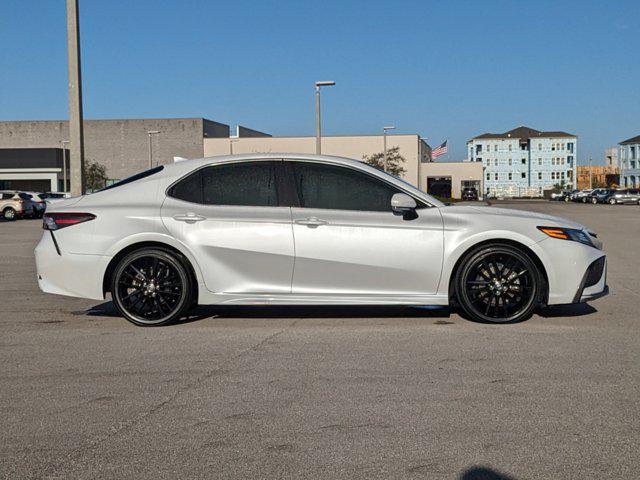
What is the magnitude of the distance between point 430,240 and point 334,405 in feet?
9.05

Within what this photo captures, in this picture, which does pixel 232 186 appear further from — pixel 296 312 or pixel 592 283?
pixel 592 283

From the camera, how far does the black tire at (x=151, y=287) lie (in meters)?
6.73

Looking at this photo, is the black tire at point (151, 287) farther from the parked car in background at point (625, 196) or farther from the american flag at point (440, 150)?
the parked car in background at point (625, 196)

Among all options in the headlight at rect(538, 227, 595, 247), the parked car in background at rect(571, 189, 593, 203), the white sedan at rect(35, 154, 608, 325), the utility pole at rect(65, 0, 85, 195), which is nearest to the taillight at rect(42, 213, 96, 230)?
the white sedan at rect(35, 154, 608, 325)

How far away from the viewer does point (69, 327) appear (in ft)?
22.4

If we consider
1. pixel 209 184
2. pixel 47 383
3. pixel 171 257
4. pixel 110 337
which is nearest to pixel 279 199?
pixel 209 184

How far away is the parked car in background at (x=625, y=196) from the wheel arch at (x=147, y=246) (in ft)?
243

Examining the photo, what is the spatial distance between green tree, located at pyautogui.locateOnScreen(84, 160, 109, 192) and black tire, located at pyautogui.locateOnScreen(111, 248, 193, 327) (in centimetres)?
7024

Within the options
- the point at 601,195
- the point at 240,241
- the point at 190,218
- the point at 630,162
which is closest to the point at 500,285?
the point at 240,241

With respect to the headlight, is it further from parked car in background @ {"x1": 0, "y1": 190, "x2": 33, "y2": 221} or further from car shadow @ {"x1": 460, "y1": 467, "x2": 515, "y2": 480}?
parked car in background @ {"x1": 0, "y1": 190, "x2": 33, "y2": 221}

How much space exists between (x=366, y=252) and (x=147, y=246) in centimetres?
200

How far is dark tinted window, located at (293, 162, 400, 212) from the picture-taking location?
6.77 metres

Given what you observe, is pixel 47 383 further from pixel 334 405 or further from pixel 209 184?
pixel 209 184

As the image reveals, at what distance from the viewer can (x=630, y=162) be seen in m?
138
